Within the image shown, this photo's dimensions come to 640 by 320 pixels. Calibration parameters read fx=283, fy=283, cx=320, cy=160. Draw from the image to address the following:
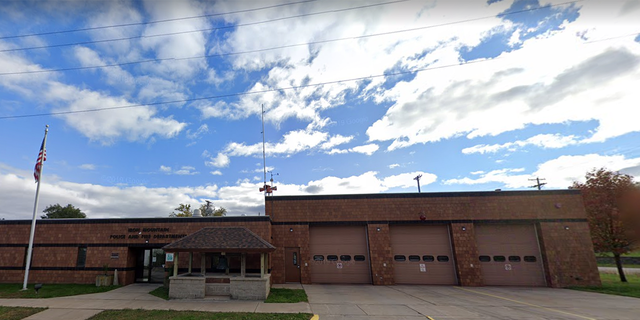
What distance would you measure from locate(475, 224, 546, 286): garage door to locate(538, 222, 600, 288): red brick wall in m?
0.58

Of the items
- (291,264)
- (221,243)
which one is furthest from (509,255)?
(221,243)

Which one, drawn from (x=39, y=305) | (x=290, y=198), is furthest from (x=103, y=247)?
(x=290, y=198)

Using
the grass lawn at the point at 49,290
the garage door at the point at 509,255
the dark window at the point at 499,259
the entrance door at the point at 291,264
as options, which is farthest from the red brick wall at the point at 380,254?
the grass lawn at the point at 49,290

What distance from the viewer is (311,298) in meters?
14.6

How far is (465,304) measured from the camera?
44.4ft

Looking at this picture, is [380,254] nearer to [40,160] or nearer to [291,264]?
[291,264]

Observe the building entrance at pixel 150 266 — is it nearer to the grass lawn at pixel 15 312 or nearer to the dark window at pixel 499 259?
the grass lawn at pixel 15 312

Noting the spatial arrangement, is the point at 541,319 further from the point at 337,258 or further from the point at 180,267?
the point at 180,267

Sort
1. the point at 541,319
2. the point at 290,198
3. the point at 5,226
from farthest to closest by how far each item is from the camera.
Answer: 1. the point at 290,198
2. the point at 5,226
3. the point at 541,319

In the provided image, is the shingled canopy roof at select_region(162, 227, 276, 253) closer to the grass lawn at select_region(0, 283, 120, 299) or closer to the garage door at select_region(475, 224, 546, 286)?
the grass lawn at select_region(0, 283, 120, 299)

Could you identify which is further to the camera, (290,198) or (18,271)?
(290,198)

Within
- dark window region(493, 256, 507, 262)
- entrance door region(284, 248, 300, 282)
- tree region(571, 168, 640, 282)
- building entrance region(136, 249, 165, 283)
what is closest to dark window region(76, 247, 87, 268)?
building entrance region(136, 249, 165, 283)

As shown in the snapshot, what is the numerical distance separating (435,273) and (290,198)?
1181 centimetres

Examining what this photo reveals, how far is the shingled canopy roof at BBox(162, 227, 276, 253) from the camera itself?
15211mm
